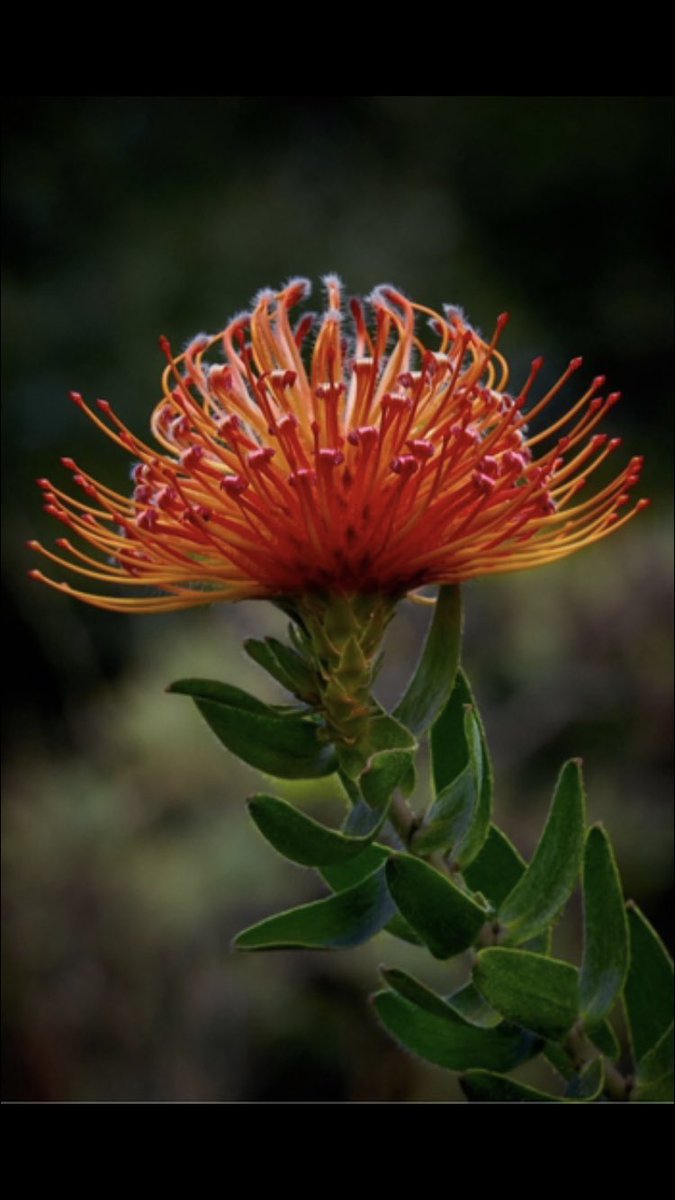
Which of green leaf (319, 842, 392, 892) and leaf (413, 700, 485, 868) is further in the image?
green leaf (319, 842, 392, 892)

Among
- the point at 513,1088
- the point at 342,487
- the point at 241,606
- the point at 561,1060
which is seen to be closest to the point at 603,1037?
the point at 561,1060

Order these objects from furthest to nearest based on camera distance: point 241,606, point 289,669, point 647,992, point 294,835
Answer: point 241,606 < point 647,992 < point 289,669 < point 294,835

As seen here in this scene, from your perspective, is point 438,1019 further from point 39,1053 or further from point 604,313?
point 604,313

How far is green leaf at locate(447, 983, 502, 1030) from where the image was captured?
1514 millimetres

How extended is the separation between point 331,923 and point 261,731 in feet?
0.58

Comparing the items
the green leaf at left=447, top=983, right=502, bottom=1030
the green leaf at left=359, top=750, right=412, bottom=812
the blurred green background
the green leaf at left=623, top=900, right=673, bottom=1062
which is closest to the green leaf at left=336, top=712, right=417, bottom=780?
the green leaf at left=359, top=750, right=412, bottom=812

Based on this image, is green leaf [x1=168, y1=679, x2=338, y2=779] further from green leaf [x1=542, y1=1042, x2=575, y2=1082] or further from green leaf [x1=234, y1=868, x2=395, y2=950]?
green leaf [x1=542, y1=1042, x2=575, y2=1082]

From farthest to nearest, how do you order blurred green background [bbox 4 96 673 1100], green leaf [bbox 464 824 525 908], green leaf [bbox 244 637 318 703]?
blurred green background [bbox 4 96 673 1100], green leaf [bbox 464 824 525 908], green leaf [bbox 244 637 318 703]

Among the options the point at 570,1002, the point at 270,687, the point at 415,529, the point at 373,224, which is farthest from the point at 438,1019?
the point at 373,224

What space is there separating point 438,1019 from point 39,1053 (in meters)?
3.70

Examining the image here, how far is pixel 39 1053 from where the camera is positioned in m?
4.96

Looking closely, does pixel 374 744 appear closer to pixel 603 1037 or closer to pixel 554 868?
pixel 554 868

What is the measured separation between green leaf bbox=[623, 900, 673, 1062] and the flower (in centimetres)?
40

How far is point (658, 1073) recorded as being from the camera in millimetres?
1536
